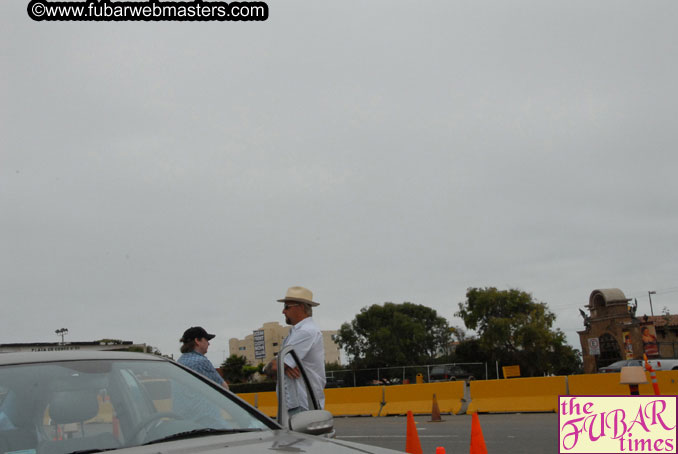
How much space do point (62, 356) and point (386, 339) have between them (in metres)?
76.0

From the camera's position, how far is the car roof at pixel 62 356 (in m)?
3.12

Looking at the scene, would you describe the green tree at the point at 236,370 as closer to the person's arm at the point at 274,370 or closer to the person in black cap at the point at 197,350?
the person in black cap at the point at 197,350

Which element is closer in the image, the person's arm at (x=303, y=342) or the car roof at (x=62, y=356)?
the car roof at (x=62, y=356)

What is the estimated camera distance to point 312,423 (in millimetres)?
3098

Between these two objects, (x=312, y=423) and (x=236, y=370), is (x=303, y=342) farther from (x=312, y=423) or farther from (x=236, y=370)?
(x=236, y=370)

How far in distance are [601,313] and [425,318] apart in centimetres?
3960

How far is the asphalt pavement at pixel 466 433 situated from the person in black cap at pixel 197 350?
6169 mm

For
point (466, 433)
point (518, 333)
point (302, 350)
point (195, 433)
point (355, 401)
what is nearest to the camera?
point (195, 433)

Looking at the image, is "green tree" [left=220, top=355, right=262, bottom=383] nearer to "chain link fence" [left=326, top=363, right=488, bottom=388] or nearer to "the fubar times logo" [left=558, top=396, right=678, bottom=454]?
"chain link fence" [left=326, top=363, right=488, bottom=388]

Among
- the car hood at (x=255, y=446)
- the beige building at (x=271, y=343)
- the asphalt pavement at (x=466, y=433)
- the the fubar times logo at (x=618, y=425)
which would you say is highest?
the beige building at (x=271, y=343)

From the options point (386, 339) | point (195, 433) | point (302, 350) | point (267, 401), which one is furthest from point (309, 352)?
point (386, 339)

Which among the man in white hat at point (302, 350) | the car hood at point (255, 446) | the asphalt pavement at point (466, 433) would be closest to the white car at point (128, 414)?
the car hood at point (255, 446)

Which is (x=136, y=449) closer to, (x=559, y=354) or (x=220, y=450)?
(x=220, y=450)

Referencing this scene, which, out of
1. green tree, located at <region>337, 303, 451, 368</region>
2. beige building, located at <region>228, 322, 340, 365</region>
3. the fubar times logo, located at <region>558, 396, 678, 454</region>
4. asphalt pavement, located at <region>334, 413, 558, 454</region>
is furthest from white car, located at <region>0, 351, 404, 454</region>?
beige building, located at <region>228, 322, 340, 365</region>
